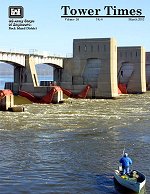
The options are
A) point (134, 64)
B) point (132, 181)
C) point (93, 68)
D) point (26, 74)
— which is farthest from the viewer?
point (134, 64)

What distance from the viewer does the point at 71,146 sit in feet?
110

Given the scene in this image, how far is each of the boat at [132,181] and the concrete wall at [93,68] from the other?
216ft

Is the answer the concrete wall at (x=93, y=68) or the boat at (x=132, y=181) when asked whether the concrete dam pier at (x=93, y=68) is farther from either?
the boat at (x=132, y=181)

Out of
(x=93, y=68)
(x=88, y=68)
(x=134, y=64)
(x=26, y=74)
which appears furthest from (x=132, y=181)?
(x=134, y=64)

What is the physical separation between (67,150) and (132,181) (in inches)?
444

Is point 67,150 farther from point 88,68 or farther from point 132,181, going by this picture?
point 88,68

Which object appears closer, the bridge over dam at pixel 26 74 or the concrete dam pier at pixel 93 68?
the bridge over dam at pixel 26 74

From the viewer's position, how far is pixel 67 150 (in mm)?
31672

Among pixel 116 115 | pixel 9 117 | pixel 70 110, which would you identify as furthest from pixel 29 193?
pixel 70 110

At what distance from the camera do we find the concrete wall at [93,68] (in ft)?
289

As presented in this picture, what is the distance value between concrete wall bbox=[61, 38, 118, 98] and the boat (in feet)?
216

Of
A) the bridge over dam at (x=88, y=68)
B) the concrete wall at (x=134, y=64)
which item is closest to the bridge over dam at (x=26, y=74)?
the bridge over dam at (x=88, y=68)

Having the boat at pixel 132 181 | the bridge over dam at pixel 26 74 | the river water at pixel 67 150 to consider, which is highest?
the bridge over dam at pixel 26 74

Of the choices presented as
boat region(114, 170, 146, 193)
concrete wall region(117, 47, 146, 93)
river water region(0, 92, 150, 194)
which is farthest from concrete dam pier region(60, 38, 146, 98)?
boat region(114, 170, 146, 193)
